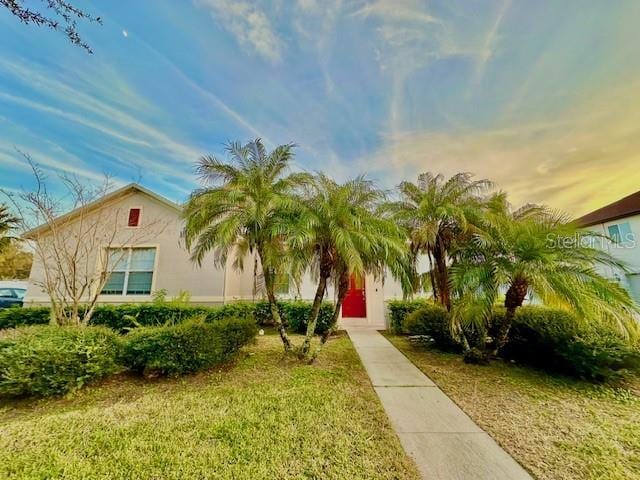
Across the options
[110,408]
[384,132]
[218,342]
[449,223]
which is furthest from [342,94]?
[110,408]

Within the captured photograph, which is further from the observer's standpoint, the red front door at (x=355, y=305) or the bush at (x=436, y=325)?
the red front door at (x=355, y=305)

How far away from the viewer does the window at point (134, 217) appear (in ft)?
41.9

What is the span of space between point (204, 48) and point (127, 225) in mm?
9122

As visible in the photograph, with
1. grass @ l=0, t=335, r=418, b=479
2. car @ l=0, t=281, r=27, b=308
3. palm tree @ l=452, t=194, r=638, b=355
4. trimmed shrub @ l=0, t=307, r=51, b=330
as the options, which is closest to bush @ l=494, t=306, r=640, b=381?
palm tree @ l=452, t=194, r=638, b=355

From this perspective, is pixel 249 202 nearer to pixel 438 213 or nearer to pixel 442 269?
pixel 438 213

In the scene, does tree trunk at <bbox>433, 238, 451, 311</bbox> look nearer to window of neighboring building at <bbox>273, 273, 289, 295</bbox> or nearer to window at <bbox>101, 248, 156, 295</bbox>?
window of neighboring building at <bbox>273, 273, 289, 295</bbox>

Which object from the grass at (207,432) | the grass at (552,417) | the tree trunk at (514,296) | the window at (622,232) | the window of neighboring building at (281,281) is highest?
the window at (622,232)

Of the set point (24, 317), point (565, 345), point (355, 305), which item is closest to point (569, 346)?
point (565, 345)

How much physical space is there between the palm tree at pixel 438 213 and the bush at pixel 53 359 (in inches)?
300

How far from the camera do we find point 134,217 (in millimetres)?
12875

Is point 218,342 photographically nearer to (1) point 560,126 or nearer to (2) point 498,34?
(2) point 498,34

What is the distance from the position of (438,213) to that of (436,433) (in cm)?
544

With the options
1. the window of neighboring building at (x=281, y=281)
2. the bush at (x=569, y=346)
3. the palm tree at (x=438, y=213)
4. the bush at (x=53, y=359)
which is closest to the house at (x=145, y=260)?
the palm tree at (x=438, y=213)

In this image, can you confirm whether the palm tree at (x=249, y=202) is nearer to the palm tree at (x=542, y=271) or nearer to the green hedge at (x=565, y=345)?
the palm tree at (x=542, y=271)
